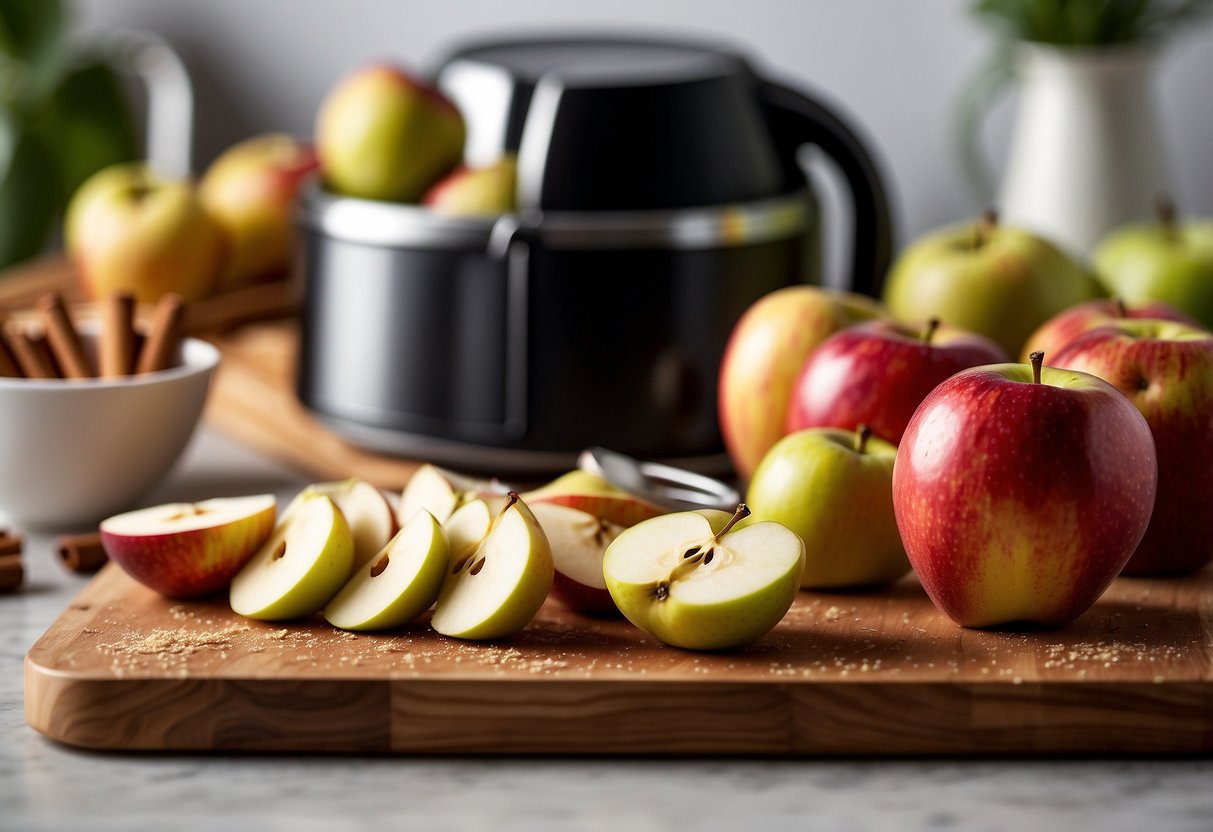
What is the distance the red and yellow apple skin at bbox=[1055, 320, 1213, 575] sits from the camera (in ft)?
2.93

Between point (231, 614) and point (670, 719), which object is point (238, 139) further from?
point (670, 719)

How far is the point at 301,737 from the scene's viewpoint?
0.75m

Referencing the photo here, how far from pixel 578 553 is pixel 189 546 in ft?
0.68

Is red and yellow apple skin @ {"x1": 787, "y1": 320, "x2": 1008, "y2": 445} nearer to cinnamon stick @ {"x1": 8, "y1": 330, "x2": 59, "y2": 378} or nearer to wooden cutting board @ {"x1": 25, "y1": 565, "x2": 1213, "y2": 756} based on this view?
wooden cutting board @ {"x1": 25, "y1": 565, "x2": 1213, "y2": 756}

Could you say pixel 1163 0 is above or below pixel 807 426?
above

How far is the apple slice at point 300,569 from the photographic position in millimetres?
837

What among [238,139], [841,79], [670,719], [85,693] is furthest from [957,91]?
[85,693]

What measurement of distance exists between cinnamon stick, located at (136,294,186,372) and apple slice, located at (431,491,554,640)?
39 centimetres

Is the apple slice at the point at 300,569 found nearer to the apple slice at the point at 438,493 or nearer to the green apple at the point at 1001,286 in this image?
the apple slice at the point at 438,493

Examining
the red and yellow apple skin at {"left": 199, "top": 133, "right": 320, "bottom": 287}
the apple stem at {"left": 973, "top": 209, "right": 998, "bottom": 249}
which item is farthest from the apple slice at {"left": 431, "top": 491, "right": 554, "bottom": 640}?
the red and yellow apple skin at {"left": 199, "top": 133, "right": 320, "bottom": 287}

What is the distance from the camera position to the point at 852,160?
47.2 inches

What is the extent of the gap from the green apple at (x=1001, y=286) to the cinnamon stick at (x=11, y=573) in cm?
64

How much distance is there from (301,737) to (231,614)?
13cm

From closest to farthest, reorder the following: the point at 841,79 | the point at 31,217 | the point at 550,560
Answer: the point at 550,560 → the point at 841,79 → the point at 31,217
